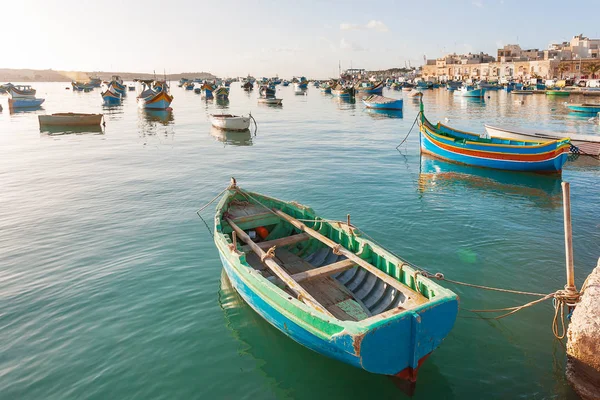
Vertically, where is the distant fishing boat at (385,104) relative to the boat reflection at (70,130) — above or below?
above

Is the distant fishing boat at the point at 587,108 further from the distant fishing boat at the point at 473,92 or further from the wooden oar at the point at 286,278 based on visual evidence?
Answer: the wooden oar at the point at 286,278

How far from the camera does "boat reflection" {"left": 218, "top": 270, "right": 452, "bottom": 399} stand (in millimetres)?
6945

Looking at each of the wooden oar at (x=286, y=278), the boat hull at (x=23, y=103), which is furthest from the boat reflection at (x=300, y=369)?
the boat hull at (x=23, y=103)

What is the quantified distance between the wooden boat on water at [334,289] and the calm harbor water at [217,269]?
1051mm

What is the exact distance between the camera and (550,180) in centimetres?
2088

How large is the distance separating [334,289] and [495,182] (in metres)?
15.4

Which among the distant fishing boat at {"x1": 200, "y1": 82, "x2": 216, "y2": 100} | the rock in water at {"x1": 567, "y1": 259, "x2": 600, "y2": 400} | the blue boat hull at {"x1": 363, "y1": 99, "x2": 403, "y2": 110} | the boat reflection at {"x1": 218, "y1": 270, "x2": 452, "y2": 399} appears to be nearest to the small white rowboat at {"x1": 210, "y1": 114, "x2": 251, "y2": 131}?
the blue boat hull at {"x1": 363, "y1": 99, "x2": 403, "y2": 110}

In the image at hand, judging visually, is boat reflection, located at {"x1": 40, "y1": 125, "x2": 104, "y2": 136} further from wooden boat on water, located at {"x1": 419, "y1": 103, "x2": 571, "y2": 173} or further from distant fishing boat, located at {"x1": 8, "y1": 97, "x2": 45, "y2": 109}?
wooden boat on water, located at {"x1": 419, "y1": 103, "x2": 571, "y2": 173}

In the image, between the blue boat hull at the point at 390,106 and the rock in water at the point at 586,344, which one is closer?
the rock in water at the point at 586,344

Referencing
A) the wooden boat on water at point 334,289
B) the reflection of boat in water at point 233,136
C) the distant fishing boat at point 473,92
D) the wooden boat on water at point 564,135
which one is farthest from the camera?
the distant fishing boat at point 473,92

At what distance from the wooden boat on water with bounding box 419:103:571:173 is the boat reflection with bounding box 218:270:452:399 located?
→ 17.7 meters

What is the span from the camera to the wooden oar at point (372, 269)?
7062 mm

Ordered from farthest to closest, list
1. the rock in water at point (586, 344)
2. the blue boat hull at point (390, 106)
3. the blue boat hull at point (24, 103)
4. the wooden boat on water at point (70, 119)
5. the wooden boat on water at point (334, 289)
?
1. the blue boat hull at point (24, 103)
2. the blue boat hull at point (390, 106)
3. the wooden boat on water at point (70, 119)
4. the rock in water at point (586, 344)
5. the wooden boat on water at point (334, 289)

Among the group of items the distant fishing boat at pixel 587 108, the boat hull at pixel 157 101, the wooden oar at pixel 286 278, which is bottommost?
the wooden oar at pixel 286 278
